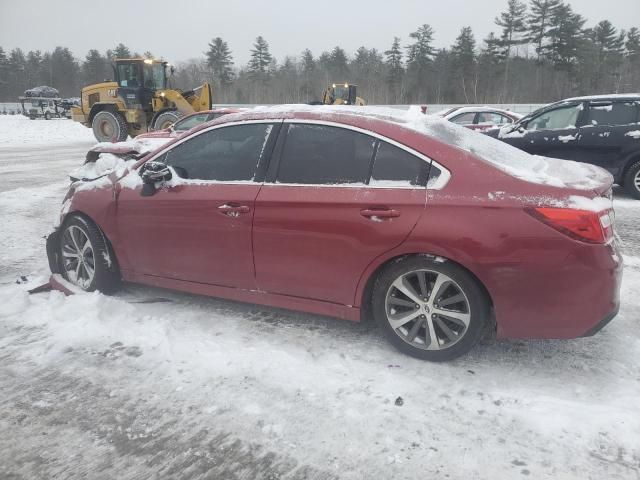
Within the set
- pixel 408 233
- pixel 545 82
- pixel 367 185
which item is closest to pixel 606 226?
pixel 408 233

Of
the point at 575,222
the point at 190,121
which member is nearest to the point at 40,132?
the point at 190,121

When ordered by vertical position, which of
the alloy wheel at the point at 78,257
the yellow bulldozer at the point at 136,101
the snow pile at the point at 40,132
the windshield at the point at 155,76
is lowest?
the alloy wheel at the point at 78,257

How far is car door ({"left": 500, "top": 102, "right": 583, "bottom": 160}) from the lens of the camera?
8.40 metres

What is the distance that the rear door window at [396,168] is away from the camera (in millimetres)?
3058

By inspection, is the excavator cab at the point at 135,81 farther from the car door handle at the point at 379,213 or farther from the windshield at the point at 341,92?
the car door handle at the point at 379,213

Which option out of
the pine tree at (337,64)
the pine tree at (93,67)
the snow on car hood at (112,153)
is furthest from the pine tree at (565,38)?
the pine tree at (93,67)

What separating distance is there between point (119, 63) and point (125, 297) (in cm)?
1502

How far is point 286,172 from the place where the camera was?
3428 millimetres

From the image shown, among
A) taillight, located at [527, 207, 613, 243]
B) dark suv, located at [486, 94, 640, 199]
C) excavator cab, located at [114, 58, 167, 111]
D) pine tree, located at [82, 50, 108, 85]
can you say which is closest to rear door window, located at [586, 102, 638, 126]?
dark suv, located at [486, 94, 640, 199]

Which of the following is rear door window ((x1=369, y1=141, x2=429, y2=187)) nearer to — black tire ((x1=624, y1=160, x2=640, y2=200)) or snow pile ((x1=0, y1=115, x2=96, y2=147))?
black tire ((x1=624, y1=160, x2=640, y2=200))

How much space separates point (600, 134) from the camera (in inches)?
321

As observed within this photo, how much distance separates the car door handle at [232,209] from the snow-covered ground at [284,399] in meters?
0.84

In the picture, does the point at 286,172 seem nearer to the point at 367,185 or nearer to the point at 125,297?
the point at 367,185

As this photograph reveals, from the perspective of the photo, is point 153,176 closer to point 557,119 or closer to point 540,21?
point 557,119
